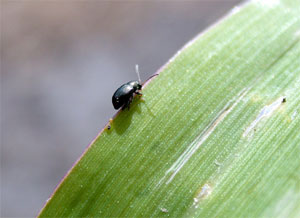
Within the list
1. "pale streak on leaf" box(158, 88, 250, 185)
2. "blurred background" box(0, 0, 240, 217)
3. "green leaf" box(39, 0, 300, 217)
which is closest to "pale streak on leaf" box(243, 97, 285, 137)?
"green leaf" box(39, 0, 300, 217)

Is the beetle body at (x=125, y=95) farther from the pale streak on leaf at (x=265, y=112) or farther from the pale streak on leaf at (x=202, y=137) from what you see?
the pale streak on leaf at (x=265, y=112)

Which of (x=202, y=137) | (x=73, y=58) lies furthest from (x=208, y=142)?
(x=73, y=58)

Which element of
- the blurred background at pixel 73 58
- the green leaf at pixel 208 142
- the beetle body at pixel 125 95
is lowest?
the green leaf at pixel 208 142

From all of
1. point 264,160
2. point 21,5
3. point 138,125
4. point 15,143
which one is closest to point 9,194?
point 15,143

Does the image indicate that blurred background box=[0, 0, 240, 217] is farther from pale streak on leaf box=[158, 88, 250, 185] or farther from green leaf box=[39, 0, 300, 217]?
pale streak on leaf box=[158, 88, 250, 185]

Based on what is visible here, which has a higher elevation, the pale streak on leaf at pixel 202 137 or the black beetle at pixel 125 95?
the black beetle at pixel 125 95

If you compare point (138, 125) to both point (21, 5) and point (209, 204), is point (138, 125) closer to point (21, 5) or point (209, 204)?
point (209, 204)

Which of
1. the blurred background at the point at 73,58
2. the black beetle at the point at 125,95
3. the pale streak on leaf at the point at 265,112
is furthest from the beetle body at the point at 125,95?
the blurred background at the point at 73,58
